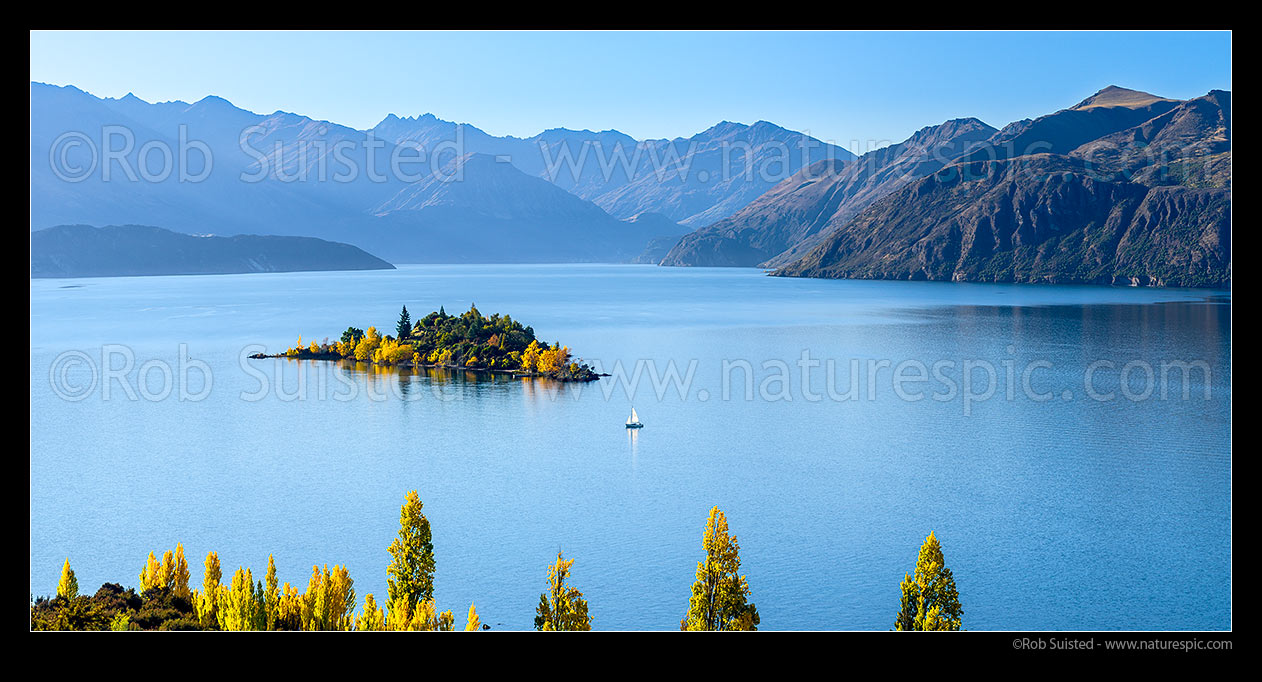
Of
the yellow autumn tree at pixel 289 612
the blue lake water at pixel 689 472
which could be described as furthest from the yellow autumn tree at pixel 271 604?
the blue lake water at pixel 689 472

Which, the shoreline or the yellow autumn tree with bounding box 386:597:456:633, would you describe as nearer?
the yellow autumn tree with bounding box 386:597:456:633

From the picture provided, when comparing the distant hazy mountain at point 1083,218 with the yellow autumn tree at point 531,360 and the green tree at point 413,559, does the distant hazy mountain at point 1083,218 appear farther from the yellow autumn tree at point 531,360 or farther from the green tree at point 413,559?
the green tree at point 413,559

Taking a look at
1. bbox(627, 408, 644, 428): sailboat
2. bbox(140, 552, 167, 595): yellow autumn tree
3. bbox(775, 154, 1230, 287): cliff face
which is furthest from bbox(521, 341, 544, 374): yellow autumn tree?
bbox(775, 154, 1230, 287): cliff face

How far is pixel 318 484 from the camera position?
3303 centimetres

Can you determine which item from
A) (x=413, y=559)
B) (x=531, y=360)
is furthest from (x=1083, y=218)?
(x=413, y=559)

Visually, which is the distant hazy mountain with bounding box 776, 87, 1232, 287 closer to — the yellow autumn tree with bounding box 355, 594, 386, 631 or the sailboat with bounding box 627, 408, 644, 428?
the sailboat with bounding box 627, 408, 644, 428

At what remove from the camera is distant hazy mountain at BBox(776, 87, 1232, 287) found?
14975cm

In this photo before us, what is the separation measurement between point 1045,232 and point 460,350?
135 metres

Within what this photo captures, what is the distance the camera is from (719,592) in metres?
17.1

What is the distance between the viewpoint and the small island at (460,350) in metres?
57.5

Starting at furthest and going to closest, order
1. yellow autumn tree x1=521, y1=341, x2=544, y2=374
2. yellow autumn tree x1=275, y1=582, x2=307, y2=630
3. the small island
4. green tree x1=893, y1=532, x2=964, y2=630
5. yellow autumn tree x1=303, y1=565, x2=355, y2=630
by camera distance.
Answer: yellow autumn tree x1=521, y1=341, x2=544, y2=374 → the small island → green tree x1=893, y1=532, x2=964, y2=630 → yellow autumn tree x1=275, y1=582, x2=307, y2=630 → yellow autumn tree x1=303, y1=565, x2=355, y2=630

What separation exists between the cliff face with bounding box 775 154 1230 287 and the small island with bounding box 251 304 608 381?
112203 mm

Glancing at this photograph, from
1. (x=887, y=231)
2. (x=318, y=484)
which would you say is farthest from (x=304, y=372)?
(x=887, y=231)

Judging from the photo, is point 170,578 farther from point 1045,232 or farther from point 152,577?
point 1045,232
